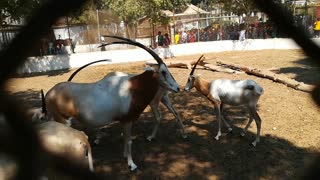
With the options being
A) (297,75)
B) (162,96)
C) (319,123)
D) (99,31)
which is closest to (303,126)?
(319,123)

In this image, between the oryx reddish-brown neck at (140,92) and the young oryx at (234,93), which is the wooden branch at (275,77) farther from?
the oryx reddish-brown neck at (140,92)

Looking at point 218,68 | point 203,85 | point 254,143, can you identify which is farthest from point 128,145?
point 218,68

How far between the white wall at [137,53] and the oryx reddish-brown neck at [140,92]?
12.1 m

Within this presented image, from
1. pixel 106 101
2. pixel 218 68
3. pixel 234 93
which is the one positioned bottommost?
pixel 218 68

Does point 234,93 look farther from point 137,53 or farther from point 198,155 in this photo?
point 137,53

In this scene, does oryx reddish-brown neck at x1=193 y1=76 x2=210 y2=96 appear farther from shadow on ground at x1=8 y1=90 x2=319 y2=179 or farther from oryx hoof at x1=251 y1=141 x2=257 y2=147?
oryx hoof at x1=251 y1=141 x2=257 y2=147

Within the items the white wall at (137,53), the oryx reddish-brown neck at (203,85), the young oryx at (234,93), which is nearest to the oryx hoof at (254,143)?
the young oryx at (234,93)

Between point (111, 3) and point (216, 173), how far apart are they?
31.6 metres

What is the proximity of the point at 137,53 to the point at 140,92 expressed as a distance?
1518cm

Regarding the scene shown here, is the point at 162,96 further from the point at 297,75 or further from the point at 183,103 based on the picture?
the point at 297,75

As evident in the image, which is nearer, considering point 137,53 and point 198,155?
point 198,155

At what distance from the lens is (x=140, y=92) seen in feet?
20.0

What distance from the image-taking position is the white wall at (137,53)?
19.6 metres

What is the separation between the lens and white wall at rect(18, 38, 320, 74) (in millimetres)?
19625
